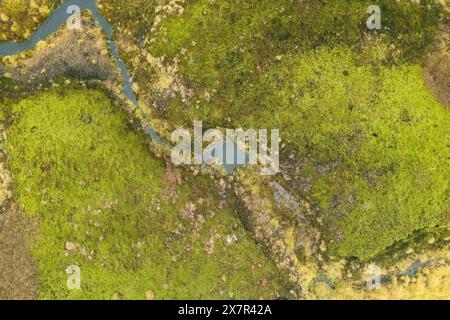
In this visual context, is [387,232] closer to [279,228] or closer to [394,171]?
[394,171]

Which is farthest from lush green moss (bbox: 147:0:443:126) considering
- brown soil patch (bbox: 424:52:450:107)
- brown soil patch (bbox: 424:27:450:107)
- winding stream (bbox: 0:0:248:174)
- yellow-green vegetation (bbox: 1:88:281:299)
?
yellow-green vegetation (bbox: 1:88:281:299)

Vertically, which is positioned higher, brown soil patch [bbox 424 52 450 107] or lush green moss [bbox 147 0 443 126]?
lush green moss [bbox 147 0 443 126]

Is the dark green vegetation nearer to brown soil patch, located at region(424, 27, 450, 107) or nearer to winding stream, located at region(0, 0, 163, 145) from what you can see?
brown soil patch, located at region(424, 27, 450, 107)

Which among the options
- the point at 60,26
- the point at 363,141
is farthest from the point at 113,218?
the point at 363,141

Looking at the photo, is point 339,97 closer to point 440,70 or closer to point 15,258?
point 440,70

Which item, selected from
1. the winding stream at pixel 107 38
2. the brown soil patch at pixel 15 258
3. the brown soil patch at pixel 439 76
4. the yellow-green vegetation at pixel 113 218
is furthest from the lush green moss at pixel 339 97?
the brown soil patch at pixel 15 258

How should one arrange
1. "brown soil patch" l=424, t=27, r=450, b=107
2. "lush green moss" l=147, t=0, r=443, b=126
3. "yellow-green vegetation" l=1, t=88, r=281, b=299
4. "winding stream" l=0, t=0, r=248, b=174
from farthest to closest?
"winding stream" l=0, t=0, r=248, b=174
"lush green moss" l=147, t=0, r=443, b=126
"brown soil patch" l=424, t=27, r=450, b=107
"yellow-green vegetation" l=1, t=88, r=281, b=299
